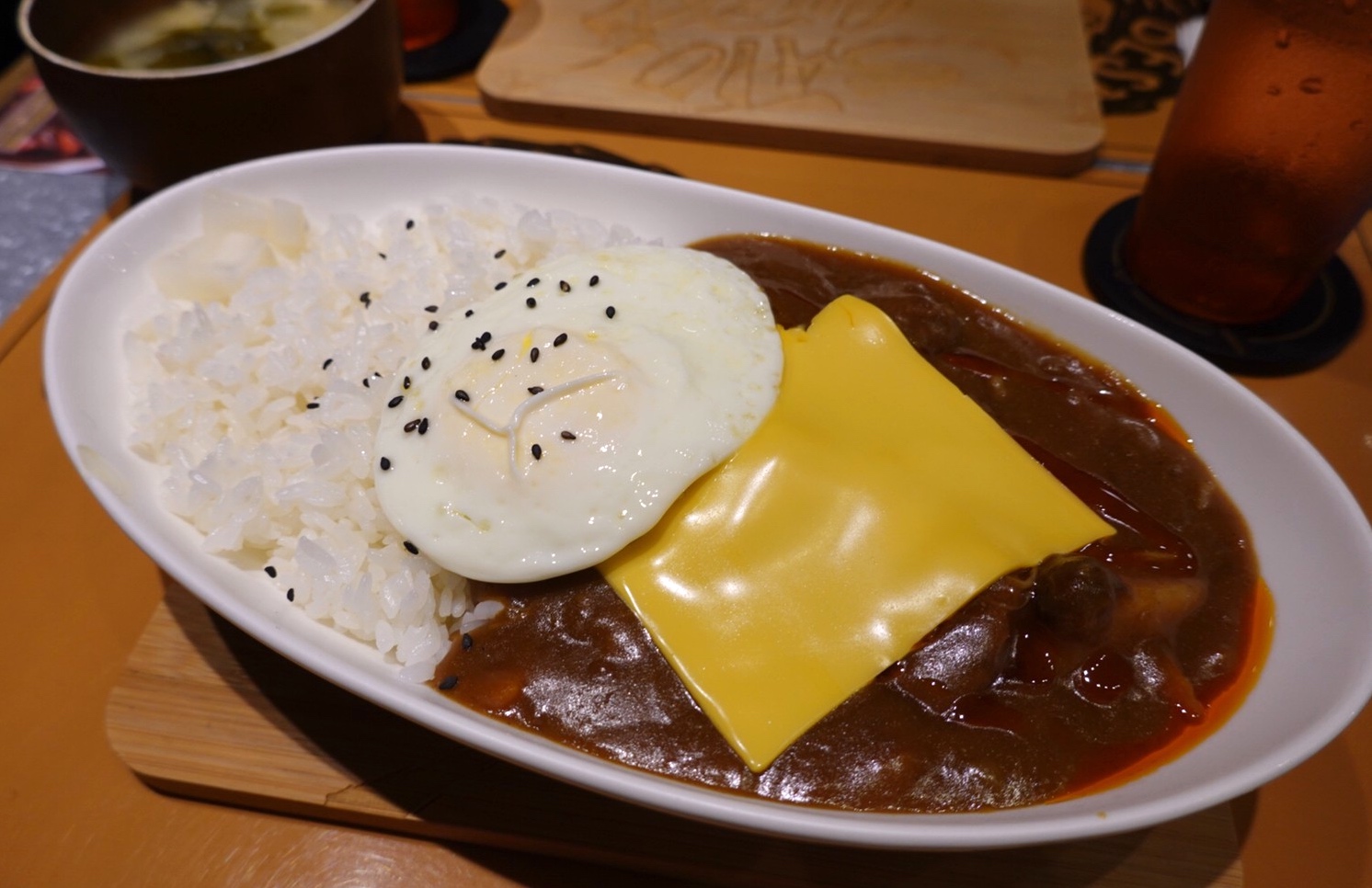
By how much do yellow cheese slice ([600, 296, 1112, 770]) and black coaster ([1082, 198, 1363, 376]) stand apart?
3.84 ft

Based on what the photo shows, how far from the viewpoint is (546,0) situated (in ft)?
12.9

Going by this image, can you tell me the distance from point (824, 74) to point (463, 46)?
1635 millimetres

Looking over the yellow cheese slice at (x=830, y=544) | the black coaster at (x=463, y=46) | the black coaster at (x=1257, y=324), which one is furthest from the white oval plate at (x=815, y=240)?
the black coaster at (x=463, y=46)

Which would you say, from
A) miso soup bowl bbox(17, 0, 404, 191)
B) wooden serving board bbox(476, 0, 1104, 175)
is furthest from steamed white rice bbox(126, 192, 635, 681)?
wooden serving board bbox(476, 0, 1104, 175)

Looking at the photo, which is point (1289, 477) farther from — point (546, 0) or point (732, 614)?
point (546, 0)

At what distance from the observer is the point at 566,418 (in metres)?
1.84

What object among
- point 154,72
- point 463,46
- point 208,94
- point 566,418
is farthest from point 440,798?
point 463,46

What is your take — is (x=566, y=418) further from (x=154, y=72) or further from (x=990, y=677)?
(x=154, y=72)

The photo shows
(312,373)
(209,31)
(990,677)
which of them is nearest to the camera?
(990,677)

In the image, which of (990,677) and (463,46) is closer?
(990,677)

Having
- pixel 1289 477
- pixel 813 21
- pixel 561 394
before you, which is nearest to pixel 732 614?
pixel 561 394

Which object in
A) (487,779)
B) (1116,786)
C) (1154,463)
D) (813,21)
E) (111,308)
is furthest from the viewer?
(813,21)

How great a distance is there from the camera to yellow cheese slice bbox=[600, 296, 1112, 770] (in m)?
1.64

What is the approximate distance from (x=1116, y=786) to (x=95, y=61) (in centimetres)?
371
